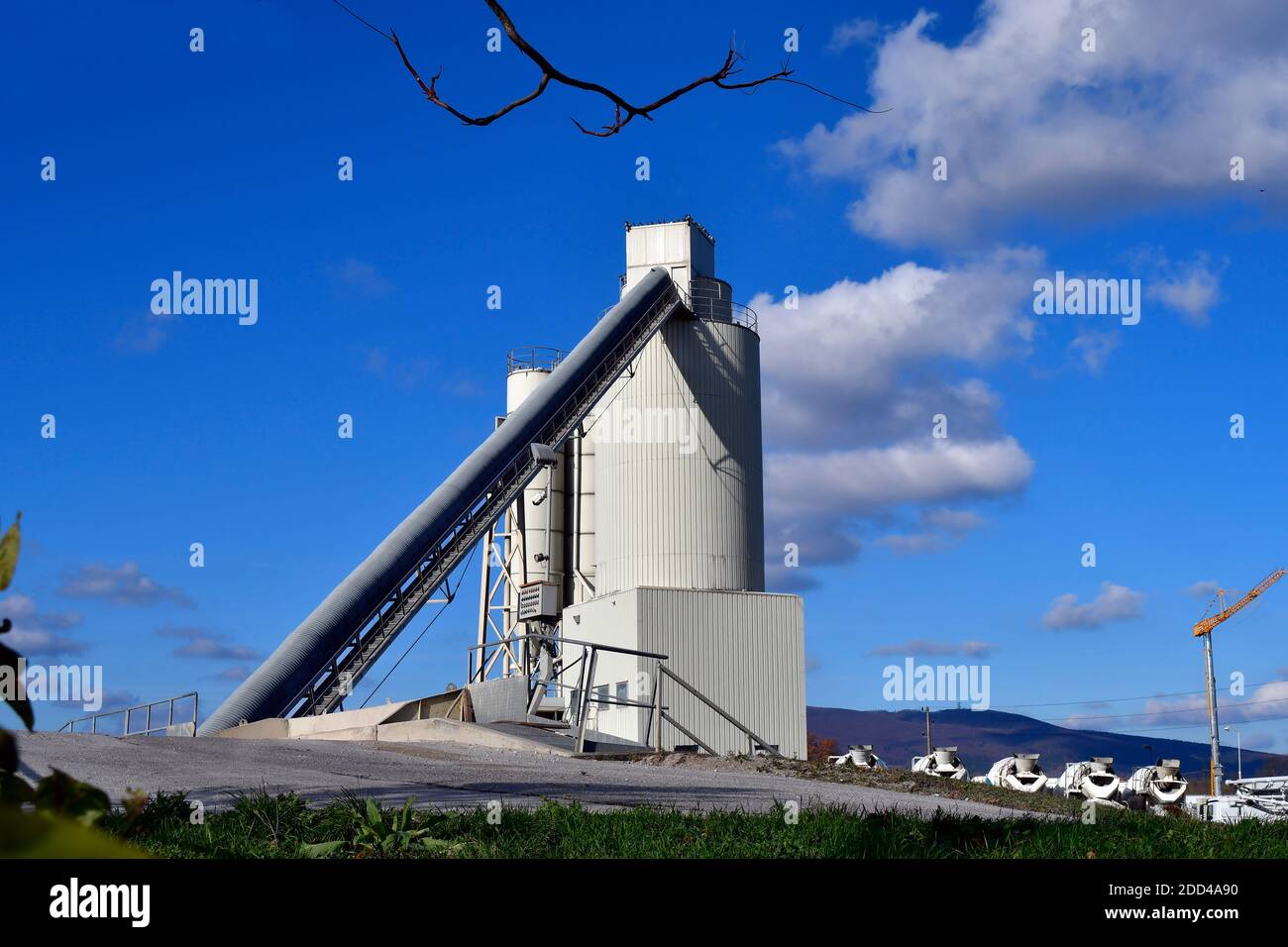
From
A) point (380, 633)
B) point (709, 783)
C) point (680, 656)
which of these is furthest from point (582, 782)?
point (680, 656)

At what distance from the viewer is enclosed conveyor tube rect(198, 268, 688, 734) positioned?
1145 inches

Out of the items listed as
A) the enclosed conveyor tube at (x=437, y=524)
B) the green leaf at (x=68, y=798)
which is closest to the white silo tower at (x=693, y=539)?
the enclosed conveyor tube at (x=437, y=524)

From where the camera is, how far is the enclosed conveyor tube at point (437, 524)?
95.4 feet

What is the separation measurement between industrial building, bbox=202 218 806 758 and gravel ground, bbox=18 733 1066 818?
14.6 meters

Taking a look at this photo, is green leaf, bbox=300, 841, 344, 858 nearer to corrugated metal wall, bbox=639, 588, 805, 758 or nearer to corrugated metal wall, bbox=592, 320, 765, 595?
corrugated metal wall, bbox=639, 588, 805, 758

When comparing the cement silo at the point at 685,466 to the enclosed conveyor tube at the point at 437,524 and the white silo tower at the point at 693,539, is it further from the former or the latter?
the enclosed conveyor tube at the point at 437,524

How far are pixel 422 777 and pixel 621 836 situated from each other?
5889mm

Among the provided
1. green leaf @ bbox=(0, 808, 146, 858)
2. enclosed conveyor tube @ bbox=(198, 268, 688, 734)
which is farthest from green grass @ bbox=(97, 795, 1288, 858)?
enclosed conveyor tube @ bbox=(198, 268, 688, 734)

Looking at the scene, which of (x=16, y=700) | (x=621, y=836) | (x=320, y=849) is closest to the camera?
(x=16, y=700)

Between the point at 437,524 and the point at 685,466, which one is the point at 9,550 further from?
the point at 685,466

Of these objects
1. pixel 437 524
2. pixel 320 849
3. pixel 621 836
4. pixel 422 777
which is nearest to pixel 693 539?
pixel 437 524

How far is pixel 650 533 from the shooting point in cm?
3884

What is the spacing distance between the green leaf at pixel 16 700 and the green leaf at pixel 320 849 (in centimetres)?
622
